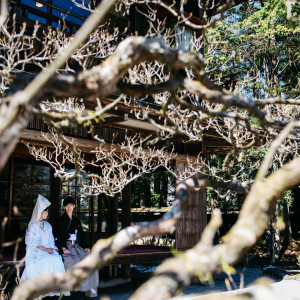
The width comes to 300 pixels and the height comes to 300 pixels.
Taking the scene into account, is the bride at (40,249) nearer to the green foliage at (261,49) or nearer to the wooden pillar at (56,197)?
the wooden pillar at (56,197)

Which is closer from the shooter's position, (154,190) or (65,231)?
(65,231)

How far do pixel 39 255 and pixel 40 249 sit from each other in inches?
4.4

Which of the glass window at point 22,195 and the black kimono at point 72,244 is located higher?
the glass window at point 22,195

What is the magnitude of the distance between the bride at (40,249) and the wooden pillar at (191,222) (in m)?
3.49

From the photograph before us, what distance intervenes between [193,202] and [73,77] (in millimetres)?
8360

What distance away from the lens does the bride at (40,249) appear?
265 inches

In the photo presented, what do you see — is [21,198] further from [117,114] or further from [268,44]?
[268,44]

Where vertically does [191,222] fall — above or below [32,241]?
above

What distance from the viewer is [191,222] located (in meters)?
10.1

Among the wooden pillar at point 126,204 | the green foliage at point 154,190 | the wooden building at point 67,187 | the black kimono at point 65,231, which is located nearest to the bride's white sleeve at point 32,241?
the black kimono at point 65,231

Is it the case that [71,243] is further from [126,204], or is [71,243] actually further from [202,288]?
[126,204]

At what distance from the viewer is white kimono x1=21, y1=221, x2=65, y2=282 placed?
22.1ft

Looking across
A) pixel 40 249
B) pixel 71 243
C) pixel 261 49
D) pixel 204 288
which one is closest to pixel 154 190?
pixel 261 49

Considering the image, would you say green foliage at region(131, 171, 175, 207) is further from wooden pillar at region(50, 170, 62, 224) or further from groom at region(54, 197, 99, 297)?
groom at region(54, 197, 99, 297)
